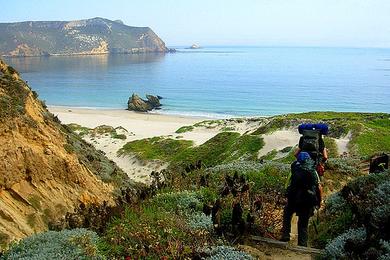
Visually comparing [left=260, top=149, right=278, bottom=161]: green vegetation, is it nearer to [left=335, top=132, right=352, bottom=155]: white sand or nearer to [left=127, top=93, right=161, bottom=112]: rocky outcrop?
[left=335, top=132, right=352, bottom=155]: white sand

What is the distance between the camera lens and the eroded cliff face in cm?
1375

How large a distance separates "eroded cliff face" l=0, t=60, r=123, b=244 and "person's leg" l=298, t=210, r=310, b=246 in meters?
7.68

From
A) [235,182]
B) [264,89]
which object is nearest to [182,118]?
[264,89]

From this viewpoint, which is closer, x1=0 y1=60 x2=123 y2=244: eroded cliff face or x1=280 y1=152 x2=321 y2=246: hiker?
x1=280 y1=152 x2=321 y2=246: hiker

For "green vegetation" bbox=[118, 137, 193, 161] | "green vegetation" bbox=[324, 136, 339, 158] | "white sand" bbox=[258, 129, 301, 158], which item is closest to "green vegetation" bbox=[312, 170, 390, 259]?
"green vegetation" bbox=[324, 136, 339, 158]

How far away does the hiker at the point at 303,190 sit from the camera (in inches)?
333

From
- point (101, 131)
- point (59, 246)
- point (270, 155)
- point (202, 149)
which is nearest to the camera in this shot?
point (59, 246)

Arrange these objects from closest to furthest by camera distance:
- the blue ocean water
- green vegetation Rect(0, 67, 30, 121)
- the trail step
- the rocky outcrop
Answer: the trail step, green vegetation Rect(0, 67, 30, 121), the rocky outcrop, the blue ocean water

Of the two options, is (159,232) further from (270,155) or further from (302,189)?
(270,155)

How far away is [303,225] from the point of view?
8766 millimetres

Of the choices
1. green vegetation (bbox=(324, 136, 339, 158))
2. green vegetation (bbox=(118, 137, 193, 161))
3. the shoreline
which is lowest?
the shoreline

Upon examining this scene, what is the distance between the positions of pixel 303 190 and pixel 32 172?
1006 cm

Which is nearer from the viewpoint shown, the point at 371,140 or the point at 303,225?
the point at 303,225

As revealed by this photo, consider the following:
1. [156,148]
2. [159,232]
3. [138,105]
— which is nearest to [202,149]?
[156,148]
